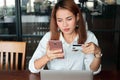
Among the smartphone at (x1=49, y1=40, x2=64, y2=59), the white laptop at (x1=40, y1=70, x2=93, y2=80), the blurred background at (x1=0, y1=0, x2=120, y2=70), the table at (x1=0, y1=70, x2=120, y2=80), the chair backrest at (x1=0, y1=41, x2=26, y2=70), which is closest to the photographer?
the white laptop at (x1=40, y1=70, x2=93, y2=80)

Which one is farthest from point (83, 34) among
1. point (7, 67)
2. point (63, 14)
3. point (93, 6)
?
point (93, 6)

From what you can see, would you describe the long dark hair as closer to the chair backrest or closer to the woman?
the woman

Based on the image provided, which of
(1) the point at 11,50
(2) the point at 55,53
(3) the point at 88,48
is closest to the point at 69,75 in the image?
(2) the point at 55,53

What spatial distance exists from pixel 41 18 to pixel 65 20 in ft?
5.99

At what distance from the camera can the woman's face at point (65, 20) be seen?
1.62m

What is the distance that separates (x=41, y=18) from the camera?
341 centimetres

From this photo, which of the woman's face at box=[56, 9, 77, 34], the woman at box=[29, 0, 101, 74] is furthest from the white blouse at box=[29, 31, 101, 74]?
the woman's face at box=[56, 9, 77, 34]

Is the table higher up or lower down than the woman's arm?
lower down

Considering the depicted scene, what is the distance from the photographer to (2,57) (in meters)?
1.91

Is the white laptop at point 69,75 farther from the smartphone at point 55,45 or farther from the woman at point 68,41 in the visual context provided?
the woman at point 68,41

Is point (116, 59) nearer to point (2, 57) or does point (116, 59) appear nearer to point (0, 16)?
point (0, 16)

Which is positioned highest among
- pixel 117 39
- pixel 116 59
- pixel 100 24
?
pixel 100 24

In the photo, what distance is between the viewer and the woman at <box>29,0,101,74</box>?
1613 mm

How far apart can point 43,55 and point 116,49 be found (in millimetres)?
2074
